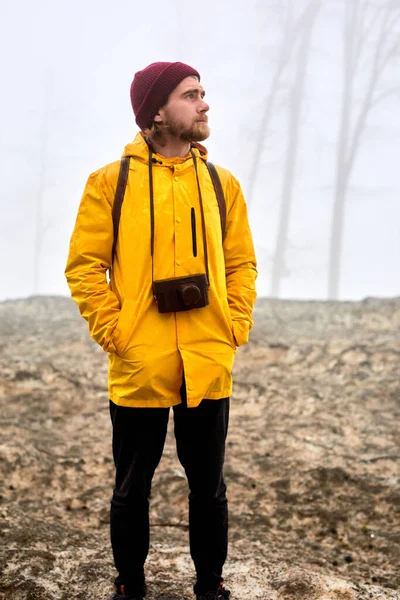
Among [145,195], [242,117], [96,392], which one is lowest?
[96,392]

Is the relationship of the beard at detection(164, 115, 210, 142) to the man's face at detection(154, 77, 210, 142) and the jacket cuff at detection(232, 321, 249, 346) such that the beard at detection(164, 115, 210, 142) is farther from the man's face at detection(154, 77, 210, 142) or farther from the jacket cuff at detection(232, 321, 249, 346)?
the jacket cuff at detection(232, 321, 249, 346)

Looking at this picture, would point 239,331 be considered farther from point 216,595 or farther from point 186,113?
point 216,595

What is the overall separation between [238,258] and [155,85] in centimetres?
96

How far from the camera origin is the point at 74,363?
7273 millimetres

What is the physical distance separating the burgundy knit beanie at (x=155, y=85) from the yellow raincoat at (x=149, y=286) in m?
0.17

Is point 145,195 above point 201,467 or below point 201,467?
above

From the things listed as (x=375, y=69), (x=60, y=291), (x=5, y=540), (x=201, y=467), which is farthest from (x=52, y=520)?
(x=60, y=291)

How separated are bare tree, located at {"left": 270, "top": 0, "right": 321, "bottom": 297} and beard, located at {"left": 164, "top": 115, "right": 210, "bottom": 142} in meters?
17.9

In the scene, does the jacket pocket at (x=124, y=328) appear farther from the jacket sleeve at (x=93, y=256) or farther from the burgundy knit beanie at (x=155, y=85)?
the burgundy knit beanie at (x=155, y=85)

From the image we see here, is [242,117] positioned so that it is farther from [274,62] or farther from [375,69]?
[375,69]

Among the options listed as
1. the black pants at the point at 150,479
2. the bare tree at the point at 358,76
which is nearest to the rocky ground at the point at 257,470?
the black pants at the point at 150,479

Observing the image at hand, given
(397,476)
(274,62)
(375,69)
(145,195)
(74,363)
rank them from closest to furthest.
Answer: (145,195), (397,476), (74,363), (375,69), (274,62)

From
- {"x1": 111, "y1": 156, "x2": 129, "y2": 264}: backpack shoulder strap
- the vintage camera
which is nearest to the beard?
{"x1": 111, "y1": 156, "x2": 129, "y2": 264}: backpack shoulder strap

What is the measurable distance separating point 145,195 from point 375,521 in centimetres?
303
